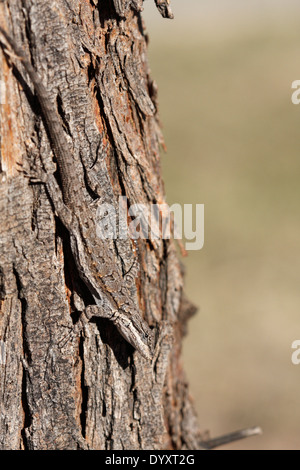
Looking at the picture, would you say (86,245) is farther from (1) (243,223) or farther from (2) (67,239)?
(1) (243,223)

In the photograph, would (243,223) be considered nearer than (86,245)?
No

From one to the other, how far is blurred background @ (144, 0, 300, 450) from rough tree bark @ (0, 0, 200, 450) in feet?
8.40

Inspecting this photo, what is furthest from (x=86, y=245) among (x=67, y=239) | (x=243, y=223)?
(x=243, y=223)

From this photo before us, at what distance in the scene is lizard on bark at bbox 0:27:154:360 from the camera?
2.22 meters

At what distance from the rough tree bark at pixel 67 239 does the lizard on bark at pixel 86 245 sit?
4 cm

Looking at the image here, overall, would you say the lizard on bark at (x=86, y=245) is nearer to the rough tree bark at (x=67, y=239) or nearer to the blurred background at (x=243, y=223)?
the rough tree bark at (x=67, y=239)

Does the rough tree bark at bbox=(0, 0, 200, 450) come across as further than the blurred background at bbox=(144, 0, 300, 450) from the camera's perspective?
No

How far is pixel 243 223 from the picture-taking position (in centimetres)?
695

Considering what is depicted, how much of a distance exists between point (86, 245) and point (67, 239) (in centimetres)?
11

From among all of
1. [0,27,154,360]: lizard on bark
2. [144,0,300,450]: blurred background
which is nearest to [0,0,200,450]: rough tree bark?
[0,27,154,360]: lizard on bark

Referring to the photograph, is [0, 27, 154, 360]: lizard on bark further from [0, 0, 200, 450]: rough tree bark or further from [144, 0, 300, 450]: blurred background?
[144, 0, 300, 450]: blurred background

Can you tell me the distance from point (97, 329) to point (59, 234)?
58cm

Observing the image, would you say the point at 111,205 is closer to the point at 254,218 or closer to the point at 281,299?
the point at 281,299

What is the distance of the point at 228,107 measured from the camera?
352 inches
